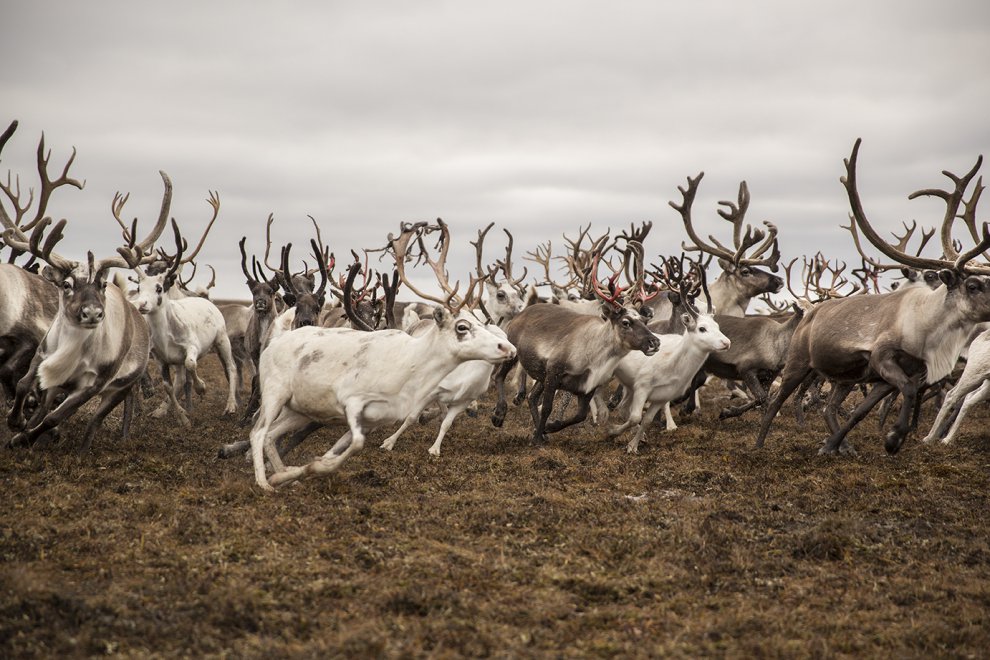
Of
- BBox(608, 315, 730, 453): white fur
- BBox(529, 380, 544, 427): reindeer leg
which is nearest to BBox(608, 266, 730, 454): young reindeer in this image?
BBox(608, 315, 730, 453): white fur

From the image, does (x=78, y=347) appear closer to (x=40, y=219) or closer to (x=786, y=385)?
(x=40, y=219)

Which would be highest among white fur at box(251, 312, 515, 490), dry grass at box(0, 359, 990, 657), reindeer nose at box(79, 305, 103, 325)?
reindeer nose at box(79, 305, 103, 325)

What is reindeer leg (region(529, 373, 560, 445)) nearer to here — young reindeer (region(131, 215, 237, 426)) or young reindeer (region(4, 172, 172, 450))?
young reindeer (region(4, 172, 172, 450))

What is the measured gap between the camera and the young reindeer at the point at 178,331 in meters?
12.6

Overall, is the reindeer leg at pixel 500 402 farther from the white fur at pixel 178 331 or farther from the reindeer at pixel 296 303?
the white fur at pixel 178 331

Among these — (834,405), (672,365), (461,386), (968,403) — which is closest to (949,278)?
(968,403)

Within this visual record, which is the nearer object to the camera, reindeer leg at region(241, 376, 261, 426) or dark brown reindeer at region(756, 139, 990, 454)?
dark brown reindeer at region(756, 139, 990, 454)

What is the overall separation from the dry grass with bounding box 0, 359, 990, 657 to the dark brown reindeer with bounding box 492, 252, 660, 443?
4.44ft

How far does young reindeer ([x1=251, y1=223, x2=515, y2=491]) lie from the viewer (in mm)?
7863

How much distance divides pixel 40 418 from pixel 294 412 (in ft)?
9.30

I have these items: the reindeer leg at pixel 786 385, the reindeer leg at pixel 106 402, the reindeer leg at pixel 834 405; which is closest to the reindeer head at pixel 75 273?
the reindeer leg at pixel 106 402

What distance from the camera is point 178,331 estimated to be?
13266 mm

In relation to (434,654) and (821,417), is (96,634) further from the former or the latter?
(821,417)

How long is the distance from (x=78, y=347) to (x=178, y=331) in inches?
181
